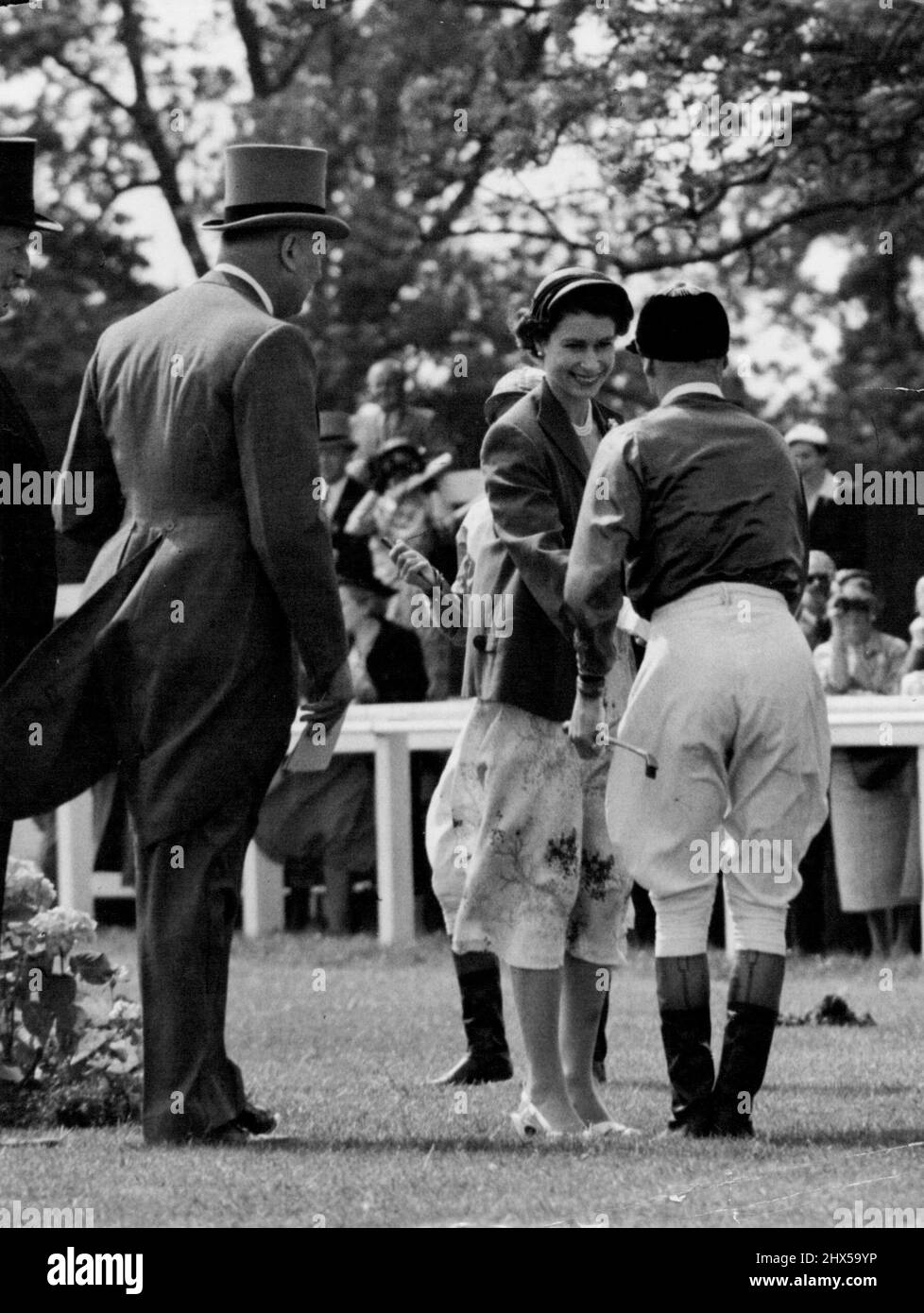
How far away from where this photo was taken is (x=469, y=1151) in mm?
6449

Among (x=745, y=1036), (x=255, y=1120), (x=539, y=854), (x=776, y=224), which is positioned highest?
(x=776, y=224)

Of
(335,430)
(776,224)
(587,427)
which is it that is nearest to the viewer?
(587,427)

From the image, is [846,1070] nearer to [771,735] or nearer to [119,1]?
[771,735]

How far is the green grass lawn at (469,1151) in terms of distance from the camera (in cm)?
553

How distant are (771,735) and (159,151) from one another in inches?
751

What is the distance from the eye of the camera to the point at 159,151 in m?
24.6

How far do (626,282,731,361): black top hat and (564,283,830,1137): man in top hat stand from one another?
19 centimetres

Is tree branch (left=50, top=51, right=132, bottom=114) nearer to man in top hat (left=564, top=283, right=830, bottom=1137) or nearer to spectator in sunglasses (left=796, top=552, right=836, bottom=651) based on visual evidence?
spectator in sunglasses (left=796, top=552, right=836, bottom=651)

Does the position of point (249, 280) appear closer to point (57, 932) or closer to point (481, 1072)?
point (57, 932)

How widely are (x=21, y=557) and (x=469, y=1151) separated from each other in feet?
6.18

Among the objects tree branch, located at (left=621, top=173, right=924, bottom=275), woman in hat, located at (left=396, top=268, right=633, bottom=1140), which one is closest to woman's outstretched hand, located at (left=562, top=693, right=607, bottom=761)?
woman in hat, located at (left=396, top=268, right=633, bottom=1140)

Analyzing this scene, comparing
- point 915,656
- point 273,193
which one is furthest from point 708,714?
point 915,656

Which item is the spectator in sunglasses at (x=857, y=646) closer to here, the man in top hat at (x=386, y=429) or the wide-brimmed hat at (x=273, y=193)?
the man in top hat at (x=386, y=429)
